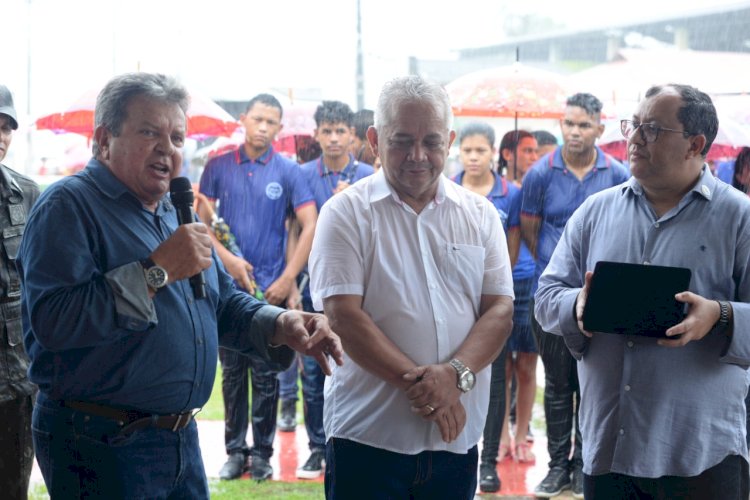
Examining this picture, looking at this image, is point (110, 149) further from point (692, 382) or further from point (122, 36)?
point (122, 36)

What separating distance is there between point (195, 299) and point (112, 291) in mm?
351

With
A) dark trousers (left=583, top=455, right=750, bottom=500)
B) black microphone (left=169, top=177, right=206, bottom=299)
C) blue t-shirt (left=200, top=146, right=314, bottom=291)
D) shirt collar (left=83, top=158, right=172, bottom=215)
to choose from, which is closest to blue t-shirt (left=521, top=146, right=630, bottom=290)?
blue t-shirt (left=200, top=146, right=314, bottom=291)

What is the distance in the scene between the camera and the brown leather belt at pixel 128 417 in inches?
97.3

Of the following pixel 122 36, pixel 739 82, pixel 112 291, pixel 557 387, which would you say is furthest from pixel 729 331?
pixel 122 36

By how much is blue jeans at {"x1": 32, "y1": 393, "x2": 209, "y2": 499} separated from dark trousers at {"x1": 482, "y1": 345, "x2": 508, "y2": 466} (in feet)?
10.1

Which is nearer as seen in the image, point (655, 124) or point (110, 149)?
point (110, 149)

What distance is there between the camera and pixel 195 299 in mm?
2654

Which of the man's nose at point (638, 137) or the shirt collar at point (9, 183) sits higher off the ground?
the man's nose at point (638, 137)

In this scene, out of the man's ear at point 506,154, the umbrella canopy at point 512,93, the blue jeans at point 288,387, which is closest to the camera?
the umbrella canopy at point 512,93

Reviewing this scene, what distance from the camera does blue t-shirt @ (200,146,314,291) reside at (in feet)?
18.7

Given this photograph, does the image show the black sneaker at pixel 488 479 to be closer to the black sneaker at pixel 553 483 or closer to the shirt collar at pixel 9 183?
the black sneaker at pixel 553 483

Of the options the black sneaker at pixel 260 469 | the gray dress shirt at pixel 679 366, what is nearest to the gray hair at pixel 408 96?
the gray dress shirt at pixel 679 366

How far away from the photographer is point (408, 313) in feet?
9.39

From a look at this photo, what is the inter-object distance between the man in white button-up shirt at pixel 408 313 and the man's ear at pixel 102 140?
706 millimetres
